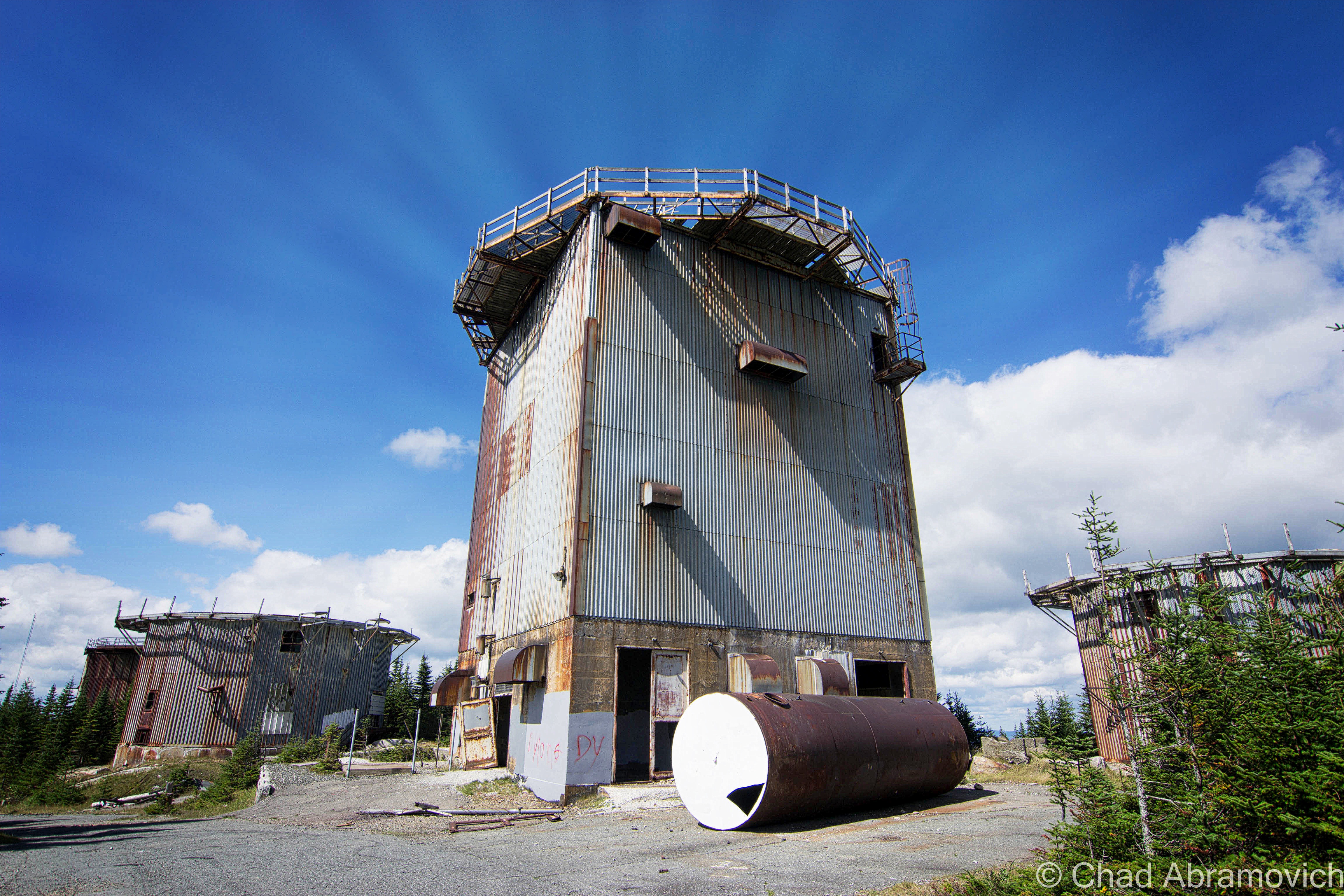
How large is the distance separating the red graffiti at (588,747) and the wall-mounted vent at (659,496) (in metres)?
6.88

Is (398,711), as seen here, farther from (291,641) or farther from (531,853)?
(531,853)

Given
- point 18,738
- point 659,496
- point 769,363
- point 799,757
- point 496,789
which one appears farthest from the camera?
point 18,738

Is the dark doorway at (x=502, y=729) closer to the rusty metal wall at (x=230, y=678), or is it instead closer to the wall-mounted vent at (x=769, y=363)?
the wall-mounted vent at (x=769, y=363)

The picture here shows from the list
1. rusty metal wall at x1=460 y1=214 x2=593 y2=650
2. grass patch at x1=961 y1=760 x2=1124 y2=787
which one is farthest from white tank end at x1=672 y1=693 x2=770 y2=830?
grass patch at x1=961 y1=760 x2=1124 y2=787

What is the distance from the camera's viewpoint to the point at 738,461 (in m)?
24.1

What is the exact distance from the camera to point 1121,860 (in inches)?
300

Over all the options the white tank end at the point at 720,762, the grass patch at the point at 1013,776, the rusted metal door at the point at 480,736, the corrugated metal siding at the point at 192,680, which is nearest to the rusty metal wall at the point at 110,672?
the corrugated metal siding at the point at 192,680

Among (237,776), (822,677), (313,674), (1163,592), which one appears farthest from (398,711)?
(1163,592)

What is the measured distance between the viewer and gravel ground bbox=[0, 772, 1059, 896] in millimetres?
9477

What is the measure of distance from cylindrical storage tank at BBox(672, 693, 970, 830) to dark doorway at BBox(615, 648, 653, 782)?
19.9 ft

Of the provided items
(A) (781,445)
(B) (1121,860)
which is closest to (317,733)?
(A) (781,445)

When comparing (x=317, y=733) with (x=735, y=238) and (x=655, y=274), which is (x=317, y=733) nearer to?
(x=655, y=274)

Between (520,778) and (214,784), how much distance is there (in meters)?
10.7

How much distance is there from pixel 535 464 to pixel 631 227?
359 inches
